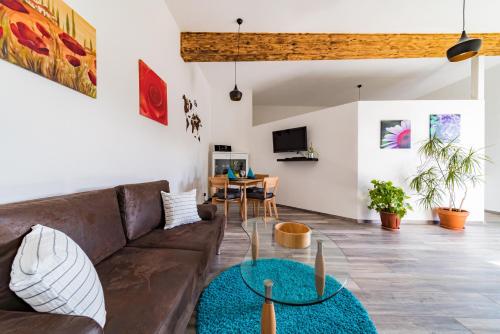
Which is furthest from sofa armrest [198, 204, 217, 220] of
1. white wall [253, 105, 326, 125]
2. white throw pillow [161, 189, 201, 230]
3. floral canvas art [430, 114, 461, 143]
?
white wall [253, 105, 326, 125]

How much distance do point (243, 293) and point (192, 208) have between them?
2.99 ft

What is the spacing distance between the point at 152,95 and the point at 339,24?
3081mm

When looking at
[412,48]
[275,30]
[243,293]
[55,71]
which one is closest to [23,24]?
[55,71]

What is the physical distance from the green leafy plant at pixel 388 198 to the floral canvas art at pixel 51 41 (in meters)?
3.85

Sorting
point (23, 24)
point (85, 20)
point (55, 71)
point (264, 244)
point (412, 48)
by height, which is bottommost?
point (264, 244)

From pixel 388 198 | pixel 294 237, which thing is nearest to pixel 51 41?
pixel 294 237

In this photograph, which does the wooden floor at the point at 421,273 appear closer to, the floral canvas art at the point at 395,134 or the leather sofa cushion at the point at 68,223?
the leather sofa cushion at the point at 68,223

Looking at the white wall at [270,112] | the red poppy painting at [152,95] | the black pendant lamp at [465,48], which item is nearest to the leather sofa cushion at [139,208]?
the red poppy painting at [152,95]

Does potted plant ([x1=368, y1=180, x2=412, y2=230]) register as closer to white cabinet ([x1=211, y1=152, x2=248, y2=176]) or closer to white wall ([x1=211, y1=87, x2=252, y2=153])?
white cabinet ([x1=211, y1=152, x2=248, y2=176])

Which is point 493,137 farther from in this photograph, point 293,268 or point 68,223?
point 68,223

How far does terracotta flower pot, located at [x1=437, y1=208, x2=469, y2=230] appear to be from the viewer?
2923mm

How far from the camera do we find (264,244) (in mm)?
1583

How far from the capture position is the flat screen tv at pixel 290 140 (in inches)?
166

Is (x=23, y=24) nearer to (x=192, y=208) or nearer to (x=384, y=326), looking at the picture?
(x=192, y=208)
